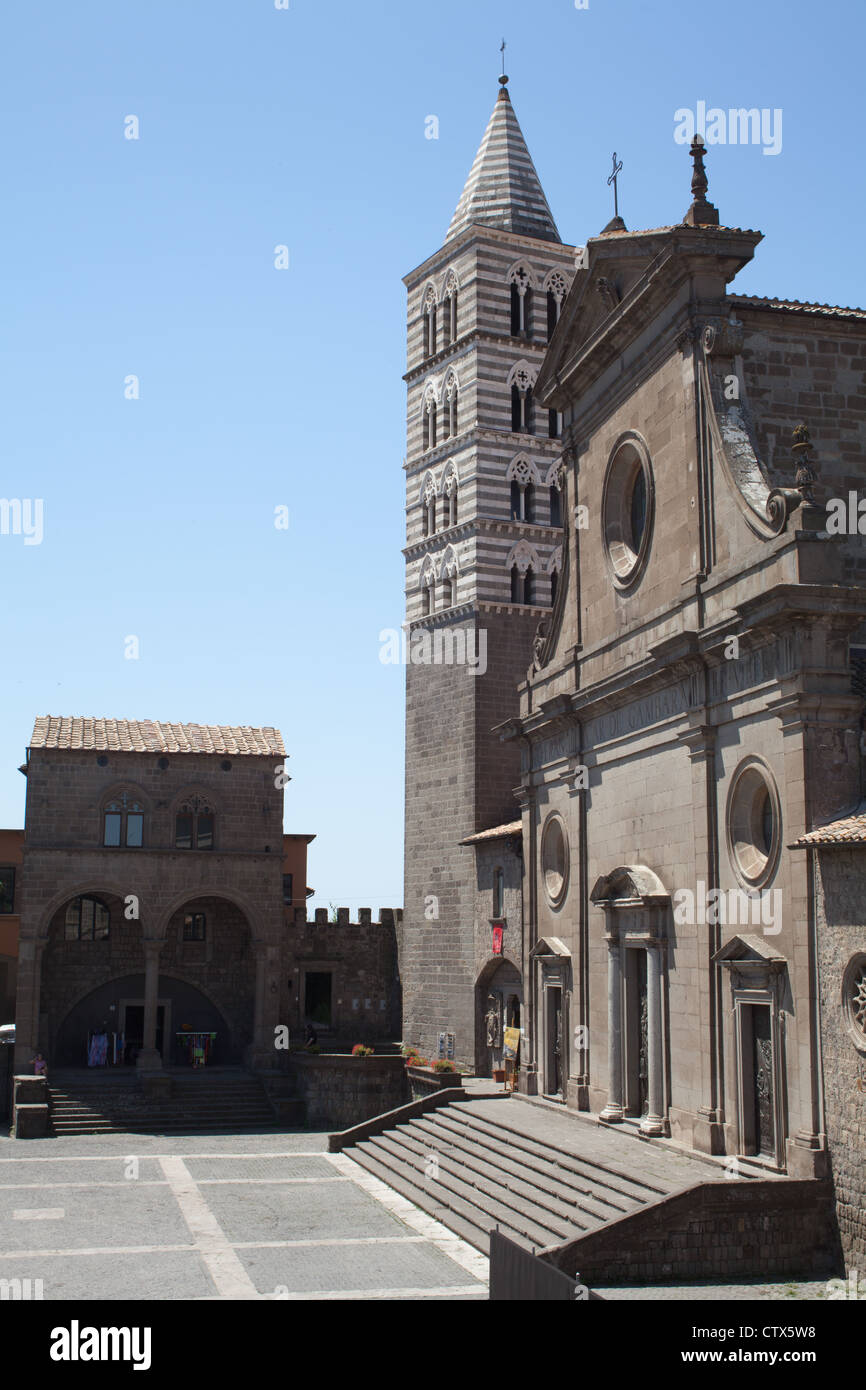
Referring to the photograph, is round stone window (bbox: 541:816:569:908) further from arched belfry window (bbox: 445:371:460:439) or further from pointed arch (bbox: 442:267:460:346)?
pointed arch (bbox: 442:267:460:346)

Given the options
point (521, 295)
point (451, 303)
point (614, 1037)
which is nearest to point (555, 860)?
point (614, 1037)

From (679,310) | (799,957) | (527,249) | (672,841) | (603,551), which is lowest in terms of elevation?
(799,957)

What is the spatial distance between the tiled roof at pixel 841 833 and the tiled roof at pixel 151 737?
23959 millimetres

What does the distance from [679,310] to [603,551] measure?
16.8 feet

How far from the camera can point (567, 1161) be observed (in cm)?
2147

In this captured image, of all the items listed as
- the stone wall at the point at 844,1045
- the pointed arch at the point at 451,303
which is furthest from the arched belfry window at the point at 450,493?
the stone wall at the point at 844,1045

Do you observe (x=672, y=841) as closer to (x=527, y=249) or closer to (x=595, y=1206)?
(x=595, y=1206)

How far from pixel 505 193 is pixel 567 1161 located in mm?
32384

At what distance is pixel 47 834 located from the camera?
37375mm

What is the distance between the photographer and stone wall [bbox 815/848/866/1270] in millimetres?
16484

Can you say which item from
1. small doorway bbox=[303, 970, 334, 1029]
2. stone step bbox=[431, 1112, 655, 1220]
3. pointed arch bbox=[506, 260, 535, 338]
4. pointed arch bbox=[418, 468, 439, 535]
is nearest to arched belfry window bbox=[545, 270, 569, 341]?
pointed arch bbox=[506, 260, 535, 338]

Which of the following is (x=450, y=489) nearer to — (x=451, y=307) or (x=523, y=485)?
(x=523, y=485)
